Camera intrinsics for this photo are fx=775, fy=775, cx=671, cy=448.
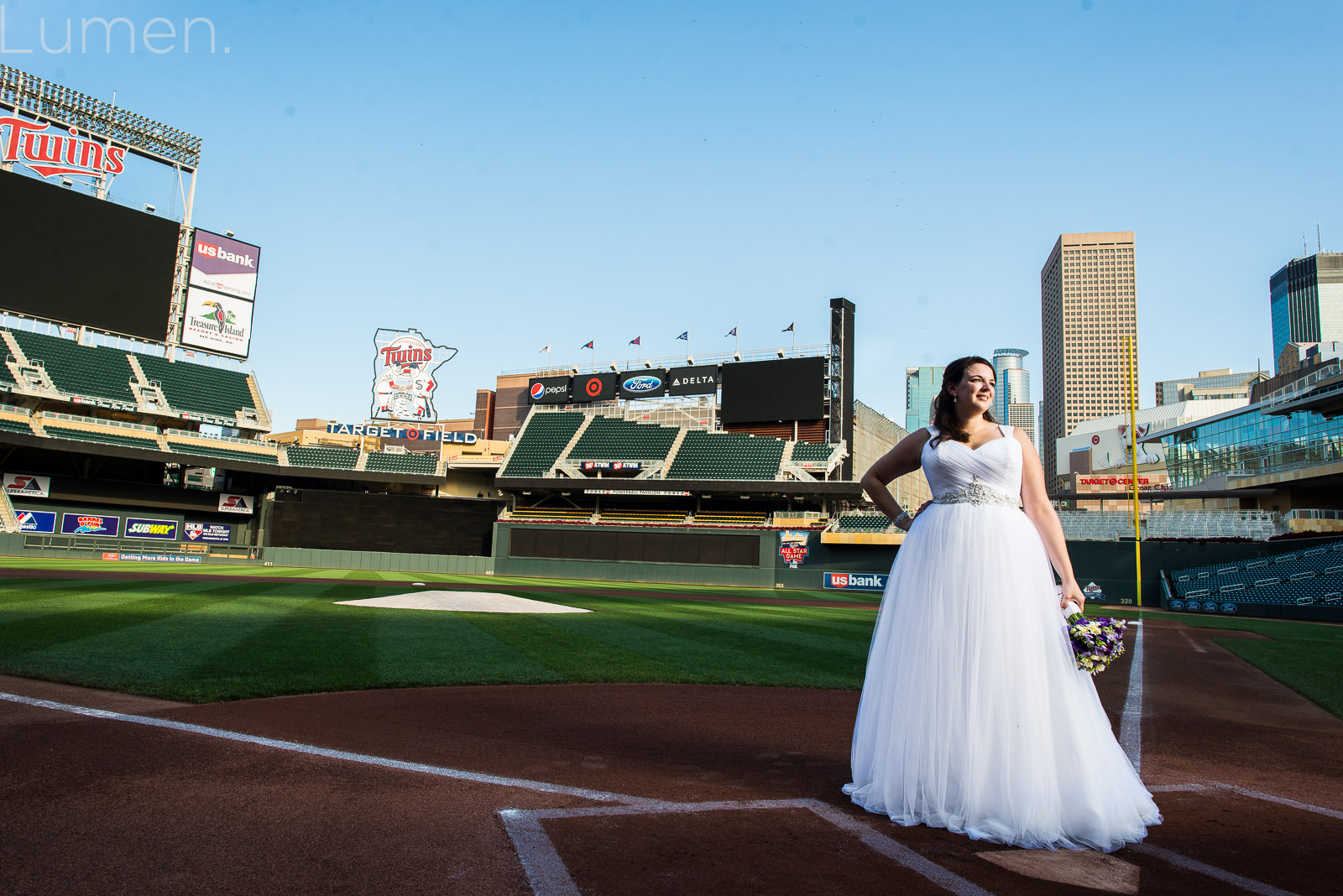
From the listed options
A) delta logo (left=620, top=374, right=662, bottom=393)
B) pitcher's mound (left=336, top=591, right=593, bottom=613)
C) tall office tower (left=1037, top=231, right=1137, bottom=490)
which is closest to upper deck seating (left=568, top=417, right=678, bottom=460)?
delta logo (left=620, top=374, right=662, bottom=393)

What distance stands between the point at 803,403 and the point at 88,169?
3924cm

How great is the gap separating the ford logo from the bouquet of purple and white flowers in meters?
44.7

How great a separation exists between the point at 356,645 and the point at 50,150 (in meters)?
43.7

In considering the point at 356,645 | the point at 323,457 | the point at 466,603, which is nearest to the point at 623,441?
the point at 323,457

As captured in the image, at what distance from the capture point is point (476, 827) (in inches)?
125

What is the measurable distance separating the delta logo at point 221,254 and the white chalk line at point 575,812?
148 feet

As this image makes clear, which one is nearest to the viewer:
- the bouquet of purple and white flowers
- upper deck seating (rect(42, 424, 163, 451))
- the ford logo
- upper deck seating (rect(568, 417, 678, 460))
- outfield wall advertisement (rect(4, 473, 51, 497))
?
the bouquet of purple and white flowers

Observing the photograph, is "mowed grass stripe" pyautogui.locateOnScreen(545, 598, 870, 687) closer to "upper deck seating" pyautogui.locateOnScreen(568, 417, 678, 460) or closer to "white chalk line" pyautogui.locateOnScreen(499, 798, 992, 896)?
"white chalk line" pyautogui.locateOnScreen(499, 798, 992, 896)

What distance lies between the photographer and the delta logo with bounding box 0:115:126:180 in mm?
38125

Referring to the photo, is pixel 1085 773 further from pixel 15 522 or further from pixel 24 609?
pixel 15 522

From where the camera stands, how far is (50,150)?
1524 inches

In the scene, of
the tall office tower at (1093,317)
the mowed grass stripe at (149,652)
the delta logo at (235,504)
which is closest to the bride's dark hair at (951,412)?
the mowed grass stripe at (149,652)

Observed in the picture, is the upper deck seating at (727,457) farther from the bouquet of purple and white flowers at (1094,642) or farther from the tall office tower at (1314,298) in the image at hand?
the tall office tower at (1314,298)

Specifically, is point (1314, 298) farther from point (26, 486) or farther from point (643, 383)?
point (26, 486)
